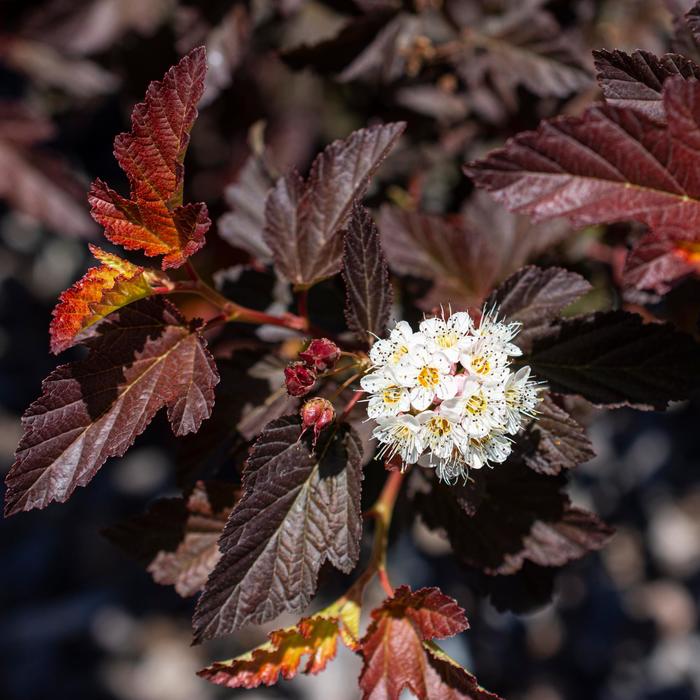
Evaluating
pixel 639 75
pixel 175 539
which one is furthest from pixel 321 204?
pixel 175 539

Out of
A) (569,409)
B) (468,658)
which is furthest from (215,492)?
(468,658)

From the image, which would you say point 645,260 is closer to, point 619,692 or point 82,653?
point 619,692

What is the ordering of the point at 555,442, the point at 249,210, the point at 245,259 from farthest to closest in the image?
the point at 245,259
the point at 249,210
the point at 555,442

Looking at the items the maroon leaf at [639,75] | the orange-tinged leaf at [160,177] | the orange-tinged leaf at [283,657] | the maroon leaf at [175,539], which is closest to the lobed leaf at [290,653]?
the orange-tinged leaf at [283,657]

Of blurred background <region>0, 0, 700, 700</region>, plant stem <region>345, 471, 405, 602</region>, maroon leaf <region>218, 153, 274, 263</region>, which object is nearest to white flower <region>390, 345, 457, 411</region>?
plant stem <region>345, 471, 405, 602</region>

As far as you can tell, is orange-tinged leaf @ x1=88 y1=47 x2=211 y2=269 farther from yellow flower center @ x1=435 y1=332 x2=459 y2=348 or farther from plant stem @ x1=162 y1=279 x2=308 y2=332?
yellow flower center @ x1=435 y1=332 x2=459 y2=348

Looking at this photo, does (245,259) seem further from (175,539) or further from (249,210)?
(175,539)

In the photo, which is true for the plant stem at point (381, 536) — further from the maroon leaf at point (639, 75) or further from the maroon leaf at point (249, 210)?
the maroon leaf at point (639, 75)
